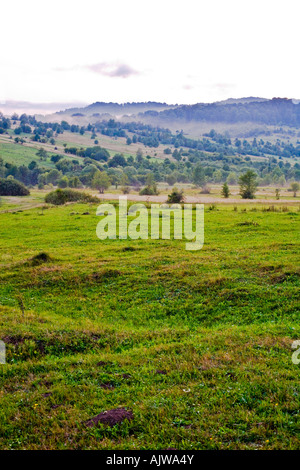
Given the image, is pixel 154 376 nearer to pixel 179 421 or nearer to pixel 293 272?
pixel 179 421

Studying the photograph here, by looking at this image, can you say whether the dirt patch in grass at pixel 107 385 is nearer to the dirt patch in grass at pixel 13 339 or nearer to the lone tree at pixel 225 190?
the dirt patch in grass at pixel 13 339

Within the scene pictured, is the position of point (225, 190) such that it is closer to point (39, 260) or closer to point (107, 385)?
point (39, 260)

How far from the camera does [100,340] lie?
12.2 meters

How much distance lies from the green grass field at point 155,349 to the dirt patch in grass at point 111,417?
15cm

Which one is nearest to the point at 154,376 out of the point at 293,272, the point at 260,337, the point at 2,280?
the point at 260,337

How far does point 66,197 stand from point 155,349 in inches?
2983

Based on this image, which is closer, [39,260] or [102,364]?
[102,364]

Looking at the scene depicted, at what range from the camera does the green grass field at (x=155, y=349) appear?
7.25 m

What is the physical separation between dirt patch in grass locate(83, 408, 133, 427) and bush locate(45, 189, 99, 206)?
249 feet

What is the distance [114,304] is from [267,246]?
1278 cm

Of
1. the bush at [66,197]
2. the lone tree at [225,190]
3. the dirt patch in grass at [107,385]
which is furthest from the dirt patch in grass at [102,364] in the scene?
the lone tree at [225,190]

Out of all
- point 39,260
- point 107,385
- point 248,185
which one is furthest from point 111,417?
point 248,185

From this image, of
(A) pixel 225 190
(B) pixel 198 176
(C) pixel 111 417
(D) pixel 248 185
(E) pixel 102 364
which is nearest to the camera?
(C) pixel 111 417

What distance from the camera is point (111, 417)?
25.2 ft
